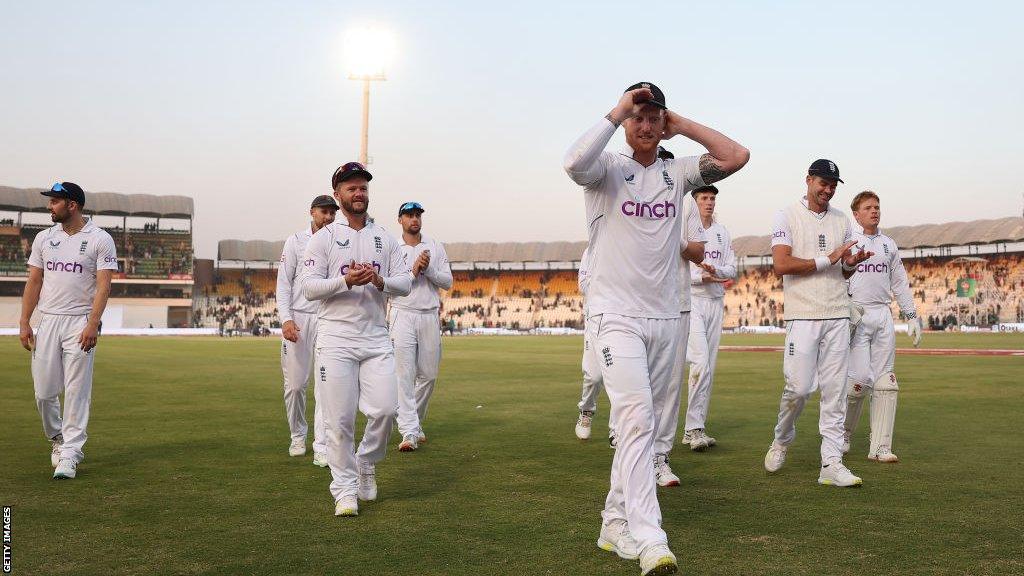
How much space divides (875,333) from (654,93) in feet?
16.1

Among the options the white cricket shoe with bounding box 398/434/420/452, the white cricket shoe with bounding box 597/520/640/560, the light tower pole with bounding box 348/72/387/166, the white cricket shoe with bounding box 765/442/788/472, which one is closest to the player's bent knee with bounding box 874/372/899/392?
the white cricket shoe with bounding box 765/442/788/472

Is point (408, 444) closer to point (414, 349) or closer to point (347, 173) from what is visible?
point (414, 349)

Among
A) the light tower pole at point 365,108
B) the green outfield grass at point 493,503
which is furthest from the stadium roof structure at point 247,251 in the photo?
the green outfield grass at point 493,503

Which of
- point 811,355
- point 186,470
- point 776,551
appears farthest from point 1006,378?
point 186,470

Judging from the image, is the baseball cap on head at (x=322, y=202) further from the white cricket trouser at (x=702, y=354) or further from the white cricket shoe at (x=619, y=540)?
the white cricket shoe at (x=619, y=540)

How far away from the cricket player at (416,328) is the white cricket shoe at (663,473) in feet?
10.2

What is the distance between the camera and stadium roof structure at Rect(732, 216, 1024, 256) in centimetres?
7269

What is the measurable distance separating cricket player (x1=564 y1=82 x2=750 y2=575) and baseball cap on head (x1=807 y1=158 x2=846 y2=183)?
263 centimetres

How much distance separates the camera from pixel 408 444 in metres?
9.14

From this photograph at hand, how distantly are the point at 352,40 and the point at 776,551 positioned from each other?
30.8 m

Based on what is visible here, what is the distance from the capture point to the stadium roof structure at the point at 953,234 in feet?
238

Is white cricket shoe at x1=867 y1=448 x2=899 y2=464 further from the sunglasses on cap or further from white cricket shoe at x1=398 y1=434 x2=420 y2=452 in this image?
the sunglasses on cap

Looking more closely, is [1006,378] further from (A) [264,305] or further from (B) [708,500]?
(A) [264,305]

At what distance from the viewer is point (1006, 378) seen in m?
18.2
